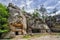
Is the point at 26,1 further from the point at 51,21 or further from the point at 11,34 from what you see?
the point at 11,34

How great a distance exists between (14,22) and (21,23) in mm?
1243

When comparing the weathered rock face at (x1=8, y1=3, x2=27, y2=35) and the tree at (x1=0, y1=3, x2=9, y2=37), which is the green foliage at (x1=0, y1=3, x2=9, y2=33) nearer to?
the tree at (x1=0, y1=3, x2=9, y2=37)

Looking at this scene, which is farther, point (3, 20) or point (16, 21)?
point (16, 21)

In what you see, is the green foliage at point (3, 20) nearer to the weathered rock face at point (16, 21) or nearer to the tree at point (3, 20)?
the tree at point (3, 20)

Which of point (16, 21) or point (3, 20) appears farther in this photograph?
point (16, 21)

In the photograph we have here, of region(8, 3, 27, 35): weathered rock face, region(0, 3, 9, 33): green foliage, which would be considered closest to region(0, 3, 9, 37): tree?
region(0, 3, 9, 33): green foliage

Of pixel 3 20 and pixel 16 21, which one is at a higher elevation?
pixel 3 20

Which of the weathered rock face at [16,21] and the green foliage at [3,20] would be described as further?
the weathered rock face at [16,21]

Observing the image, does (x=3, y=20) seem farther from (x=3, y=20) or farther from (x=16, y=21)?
(x=16, y=21)

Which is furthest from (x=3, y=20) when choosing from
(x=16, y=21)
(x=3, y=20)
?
(x=16, y=21)

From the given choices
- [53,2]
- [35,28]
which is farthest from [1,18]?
[53,2]

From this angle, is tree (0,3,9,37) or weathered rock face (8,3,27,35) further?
weathered rock face (8,3,27,35)

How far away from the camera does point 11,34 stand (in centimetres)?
2497

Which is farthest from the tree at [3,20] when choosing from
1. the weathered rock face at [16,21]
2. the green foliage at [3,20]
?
the weathered rock face at [16,21]
